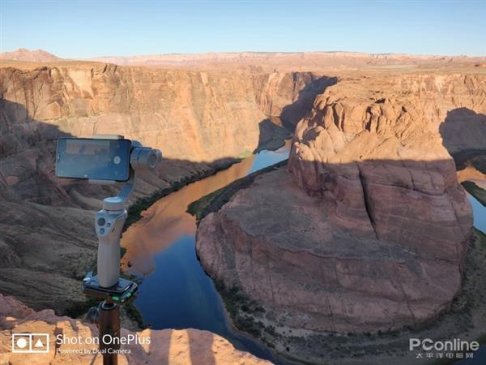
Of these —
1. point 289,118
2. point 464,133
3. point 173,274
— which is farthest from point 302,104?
point 173,274

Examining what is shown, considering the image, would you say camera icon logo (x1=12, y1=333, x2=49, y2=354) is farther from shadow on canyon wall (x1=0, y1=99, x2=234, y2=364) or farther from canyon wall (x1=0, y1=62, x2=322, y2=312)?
canyon wall (x1=0, y1=62, x2=322, y2=312)

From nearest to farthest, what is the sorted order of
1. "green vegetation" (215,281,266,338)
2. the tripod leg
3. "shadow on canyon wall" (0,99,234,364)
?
the tripod leg → "green vegetation" (215,281,266,338) → "shadow on canyon wall" (0,99,234,364)

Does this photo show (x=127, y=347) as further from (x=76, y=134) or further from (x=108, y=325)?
(x=76, y=134)

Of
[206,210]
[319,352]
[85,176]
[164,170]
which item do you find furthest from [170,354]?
[164,170]

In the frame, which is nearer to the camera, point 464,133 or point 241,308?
point 241,308

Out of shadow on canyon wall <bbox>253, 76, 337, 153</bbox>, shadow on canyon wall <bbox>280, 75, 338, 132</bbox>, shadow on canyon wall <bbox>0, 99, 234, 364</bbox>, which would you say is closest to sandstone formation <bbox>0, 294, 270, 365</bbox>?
shadow on canyon wall <bbox>0, 99, 234, 364</bbox>

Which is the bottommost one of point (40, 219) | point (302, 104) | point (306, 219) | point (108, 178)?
point (40, 219)

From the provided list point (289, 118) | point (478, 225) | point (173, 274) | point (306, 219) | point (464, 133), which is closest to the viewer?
point (306, 219)
